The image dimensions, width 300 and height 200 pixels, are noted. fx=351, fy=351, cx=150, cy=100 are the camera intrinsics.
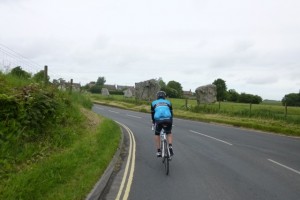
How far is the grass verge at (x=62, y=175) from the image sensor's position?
21.5 feet

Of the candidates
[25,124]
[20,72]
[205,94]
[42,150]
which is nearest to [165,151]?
[42,150]

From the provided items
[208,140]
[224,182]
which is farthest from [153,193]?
[208,140]

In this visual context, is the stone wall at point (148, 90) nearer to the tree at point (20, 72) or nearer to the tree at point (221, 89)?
the tree at point (20, 72)

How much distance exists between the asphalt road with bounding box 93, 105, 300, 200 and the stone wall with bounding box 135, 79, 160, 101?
141 feet

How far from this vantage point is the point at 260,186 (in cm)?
834

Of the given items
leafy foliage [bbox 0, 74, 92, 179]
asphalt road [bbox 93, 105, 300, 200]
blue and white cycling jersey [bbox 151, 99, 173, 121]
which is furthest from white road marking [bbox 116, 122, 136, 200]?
leafy foliage [bbox 0, 74, 92, 179]

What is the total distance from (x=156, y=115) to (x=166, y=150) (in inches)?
45.0

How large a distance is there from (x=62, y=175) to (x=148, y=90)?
51.1 meters

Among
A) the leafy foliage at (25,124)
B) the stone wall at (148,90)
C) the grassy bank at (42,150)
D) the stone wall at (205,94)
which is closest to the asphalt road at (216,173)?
the grassy bank at (42,150)

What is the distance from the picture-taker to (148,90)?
58.9 m

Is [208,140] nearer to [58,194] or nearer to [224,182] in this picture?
[224,182]

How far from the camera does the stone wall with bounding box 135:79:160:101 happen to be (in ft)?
191

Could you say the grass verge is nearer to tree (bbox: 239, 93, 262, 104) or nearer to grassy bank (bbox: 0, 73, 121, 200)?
grassy bank (bbox: 0, 73, 121, 200)

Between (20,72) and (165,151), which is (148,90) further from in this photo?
(165,151)
